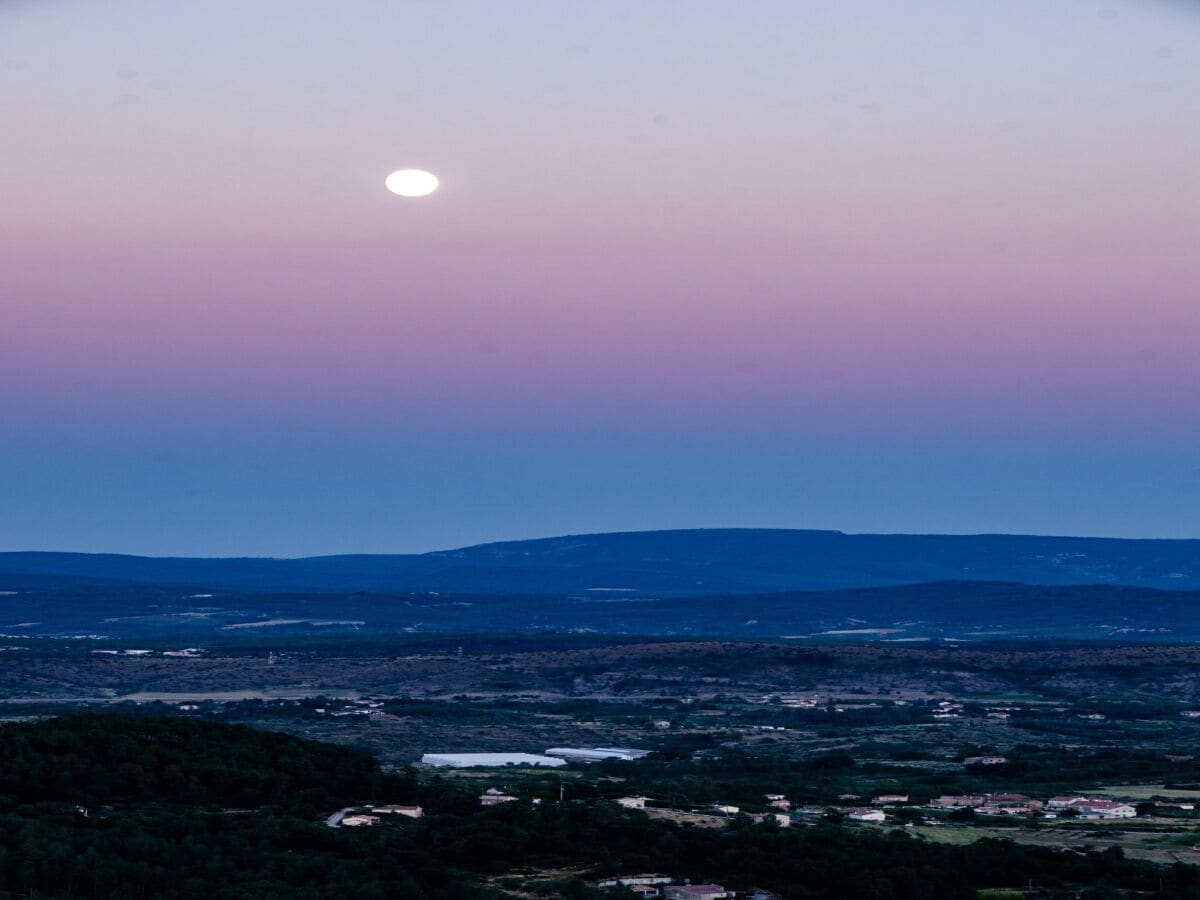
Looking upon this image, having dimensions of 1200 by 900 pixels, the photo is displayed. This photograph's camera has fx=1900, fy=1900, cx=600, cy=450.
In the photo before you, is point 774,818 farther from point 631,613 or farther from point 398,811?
point 631,613

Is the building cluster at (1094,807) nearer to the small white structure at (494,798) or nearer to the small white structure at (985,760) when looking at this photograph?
the small white structure at (985,760)

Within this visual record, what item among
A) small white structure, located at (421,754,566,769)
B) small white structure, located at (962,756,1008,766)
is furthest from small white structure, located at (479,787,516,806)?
small white structure, located at (962,756,1008,766)

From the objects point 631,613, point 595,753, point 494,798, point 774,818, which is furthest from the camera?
point 631,613

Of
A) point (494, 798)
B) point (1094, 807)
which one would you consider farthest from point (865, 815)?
point (494, 798)

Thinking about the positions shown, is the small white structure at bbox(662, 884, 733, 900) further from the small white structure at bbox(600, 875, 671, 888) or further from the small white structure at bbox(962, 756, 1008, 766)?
the small white structure at bbox(962, 756, 1008, 766)

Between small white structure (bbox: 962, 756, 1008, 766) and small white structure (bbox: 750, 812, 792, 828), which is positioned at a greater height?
small white structure (bbox: 750, 812, 792, 828)

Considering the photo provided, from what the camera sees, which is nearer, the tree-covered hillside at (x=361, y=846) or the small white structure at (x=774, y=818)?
the tree-covered hillside at (x=361, y=846)

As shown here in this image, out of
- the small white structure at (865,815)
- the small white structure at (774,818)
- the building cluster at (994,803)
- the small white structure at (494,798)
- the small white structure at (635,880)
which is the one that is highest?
the small white structure at (494,798)

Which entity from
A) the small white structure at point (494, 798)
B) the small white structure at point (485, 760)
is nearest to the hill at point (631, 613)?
the small white structure at point (485, 760)

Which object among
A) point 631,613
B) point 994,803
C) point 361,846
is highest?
point 631,613
